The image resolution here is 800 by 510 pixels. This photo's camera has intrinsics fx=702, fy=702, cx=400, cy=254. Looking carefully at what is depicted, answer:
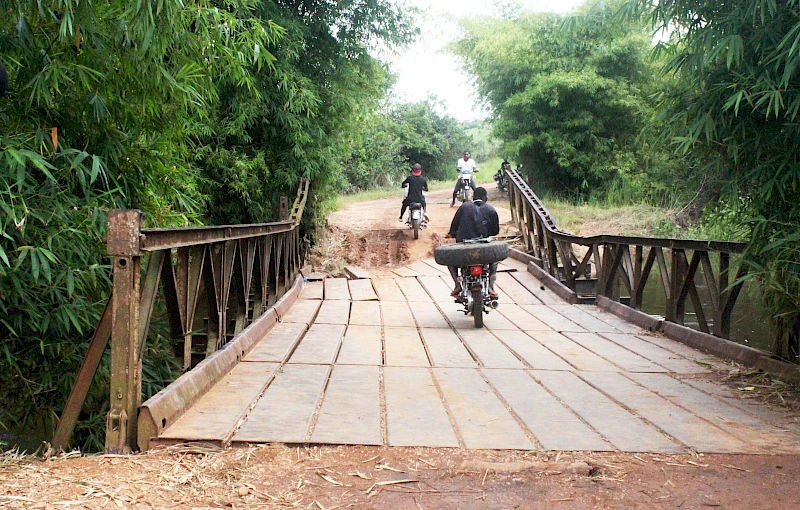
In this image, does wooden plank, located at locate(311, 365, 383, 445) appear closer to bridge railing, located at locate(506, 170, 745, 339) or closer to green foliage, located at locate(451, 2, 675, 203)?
bridge railing, located at locate(506, 170, 745, 339)

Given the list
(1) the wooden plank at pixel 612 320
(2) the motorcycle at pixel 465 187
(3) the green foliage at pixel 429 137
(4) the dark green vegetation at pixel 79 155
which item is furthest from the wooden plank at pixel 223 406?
(3) the green foliage at pixel 429 137

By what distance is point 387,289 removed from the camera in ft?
32.0

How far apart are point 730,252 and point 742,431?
185 centimetres

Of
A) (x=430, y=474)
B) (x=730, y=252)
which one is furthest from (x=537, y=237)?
(x=430, y=474)

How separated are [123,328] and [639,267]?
577 cm

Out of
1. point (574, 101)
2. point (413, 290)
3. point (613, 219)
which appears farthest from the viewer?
point (574, 101)

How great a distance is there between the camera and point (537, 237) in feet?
36.2

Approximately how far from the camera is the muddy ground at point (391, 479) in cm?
255

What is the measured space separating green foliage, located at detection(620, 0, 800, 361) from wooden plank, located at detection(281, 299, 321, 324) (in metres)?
3.92

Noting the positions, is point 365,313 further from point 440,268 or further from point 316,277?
point 440,268

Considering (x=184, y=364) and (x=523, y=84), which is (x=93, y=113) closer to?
(x=184, y=364)

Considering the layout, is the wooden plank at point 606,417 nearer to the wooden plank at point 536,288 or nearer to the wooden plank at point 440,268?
the wooden plank at point 536,288

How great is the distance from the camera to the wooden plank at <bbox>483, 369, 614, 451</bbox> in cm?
320

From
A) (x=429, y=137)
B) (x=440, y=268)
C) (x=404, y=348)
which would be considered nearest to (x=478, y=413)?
(x=404, y=348)
